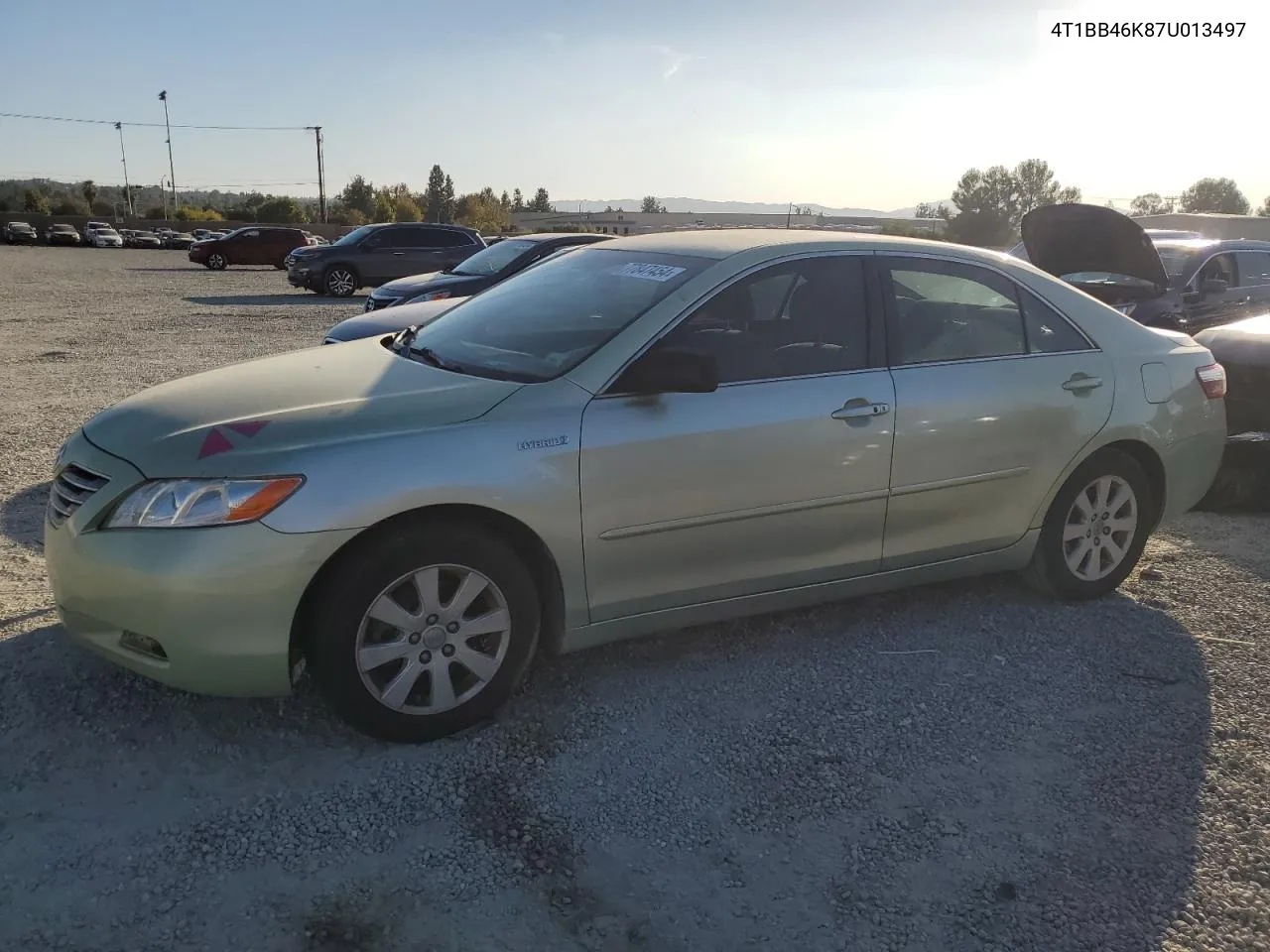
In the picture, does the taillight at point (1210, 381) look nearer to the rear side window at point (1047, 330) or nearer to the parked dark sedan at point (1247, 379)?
the rear side window at point (1047, 330)

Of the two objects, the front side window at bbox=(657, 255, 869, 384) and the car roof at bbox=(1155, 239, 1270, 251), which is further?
the car roof at bbox=(1155, 239, 1270, 251)

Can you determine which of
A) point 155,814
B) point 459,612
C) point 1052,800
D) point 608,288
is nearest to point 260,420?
point 459,612

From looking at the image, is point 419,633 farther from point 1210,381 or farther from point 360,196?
point 360,196

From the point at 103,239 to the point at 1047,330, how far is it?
204ft

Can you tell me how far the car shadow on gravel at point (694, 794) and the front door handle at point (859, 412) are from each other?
3.21 ft

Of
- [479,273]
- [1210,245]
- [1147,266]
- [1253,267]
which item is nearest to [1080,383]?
[1147,266]

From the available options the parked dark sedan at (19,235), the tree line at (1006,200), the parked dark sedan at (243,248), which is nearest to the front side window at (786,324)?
the parked dark sedan at (243,248)

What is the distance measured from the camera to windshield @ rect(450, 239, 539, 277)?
11.8 metres

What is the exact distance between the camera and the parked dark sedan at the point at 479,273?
36.6ft

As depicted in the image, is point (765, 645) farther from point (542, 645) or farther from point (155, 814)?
point (155, 814)

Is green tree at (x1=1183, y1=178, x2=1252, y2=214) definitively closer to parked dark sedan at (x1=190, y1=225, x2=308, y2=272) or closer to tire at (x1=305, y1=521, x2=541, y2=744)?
parked dark sedan at (x1=190, y1=225, x2=308, y2=272)

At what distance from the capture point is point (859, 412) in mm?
3883

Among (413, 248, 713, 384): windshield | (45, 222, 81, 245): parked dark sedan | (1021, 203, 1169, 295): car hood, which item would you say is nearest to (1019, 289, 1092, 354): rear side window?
(413, 248, 713, 384): windshield

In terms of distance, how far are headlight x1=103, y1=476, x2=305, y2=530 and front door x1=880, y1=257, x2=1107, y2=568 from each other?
2318 millimetres
